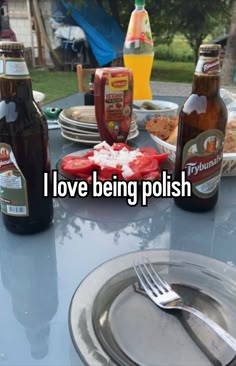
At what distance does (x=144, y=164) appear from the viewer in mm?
657

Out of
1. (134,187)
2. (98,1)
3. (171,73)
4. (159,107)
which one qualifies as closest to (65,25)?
(98,1)

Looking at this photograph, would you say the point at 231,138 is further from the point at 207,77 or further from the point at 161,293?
the point at 161,293

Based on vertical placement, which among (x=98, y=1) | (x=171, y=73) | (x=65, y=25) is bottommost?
(x=171, y=73)

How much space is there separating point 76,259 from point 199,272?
173mm

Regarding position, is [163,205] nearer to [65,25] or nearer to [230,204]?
[230,204]

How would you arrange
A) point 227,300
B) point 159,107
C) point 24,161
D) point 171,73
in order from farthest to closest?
point 171,73, point 159,107, point 24,161, point 227,300

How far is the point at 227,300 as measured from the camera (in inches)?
15.6

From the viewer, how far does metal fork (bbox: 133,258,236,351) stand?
13.8 inches

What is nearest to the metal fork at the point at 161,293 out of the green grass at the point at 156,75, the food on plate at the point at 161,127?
the food on plate at the point at 161,127

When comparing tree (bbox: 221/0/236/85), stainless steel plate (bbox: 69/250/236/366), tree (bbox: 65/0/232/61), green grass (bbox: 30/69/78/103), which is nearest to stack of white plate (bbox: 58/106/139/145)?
stainless steel plate (bbox: 69/250/236/366)

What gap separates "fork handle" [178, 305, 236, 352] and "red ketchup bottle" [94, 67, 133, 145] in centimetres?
53

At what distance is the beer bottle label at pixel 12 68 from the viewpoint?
18.4 inches

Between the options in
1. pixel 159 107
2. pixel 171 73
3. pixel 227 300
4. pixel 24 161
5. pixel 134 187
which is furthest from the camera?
pixel 171 73

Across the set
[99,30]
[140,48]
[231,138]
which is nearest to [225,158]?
[231,138]
